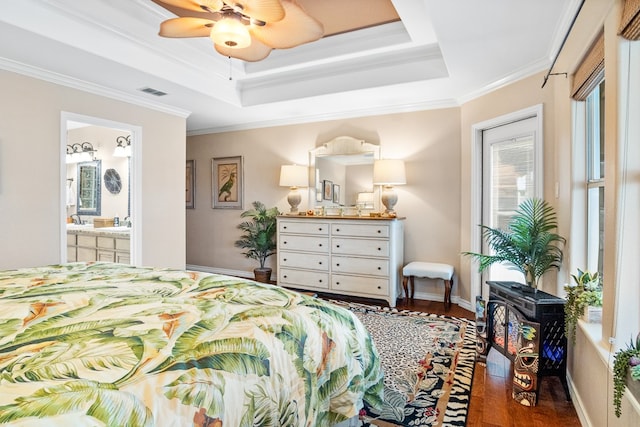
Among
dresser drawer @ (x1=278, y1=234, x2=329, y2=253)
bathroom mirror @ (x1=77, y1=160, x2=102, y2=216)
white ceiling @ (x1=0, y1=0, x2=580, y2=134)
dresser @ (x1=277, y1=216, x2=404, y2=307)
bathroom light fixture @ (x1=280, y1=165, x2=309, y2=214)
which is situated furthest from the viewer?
bathroom mirror @ (x1=77, y1=160, x2=102, y2=216)

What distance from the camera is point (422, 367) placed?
8.24 ft

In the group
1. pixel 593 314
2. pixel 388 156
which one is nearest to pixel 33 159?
pixel 388 156

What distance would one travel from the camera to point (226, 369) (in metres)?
1.04

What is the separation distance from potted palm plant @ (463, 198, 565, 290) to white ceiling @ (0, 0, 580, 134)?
121 centimetres

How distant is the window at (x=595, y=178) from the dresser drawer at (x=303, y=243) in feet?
8.52

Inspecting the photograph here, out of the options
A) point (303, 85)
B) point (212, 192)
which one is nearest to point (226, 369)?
point (303, 85)

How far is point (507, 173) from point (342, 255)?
1913mm

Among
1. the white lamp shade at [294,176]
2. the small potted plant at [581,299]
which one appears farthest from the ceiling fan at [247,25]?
the white lamp shade at [294,176]

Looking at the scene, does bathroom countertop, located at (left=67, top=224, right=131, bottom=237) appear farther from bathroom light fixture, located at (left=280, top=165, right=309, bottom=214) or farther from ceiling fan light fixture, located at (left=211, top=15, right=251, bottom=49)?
ceiling fan light fixture, located at (left=211, top=15, right=251, bottom=49)

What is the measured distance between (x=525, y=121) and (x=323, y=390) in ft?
9.67

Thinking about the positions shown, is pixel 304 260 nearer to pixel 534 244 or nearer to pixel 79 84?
pixel 534 244

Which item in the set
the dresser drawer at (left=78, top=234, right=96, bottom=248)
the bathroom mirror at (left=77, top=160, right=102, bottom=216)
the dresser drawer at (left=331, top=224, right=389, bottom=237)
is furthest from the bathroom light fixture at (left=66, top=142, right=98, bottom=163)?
the dresser drawer at (left=331, top=224, right=389, bottom=237)

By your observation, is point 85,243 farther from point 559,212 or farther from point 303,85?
point 559,212

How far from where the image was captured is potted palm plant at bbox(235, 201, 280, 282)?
5074 mm
